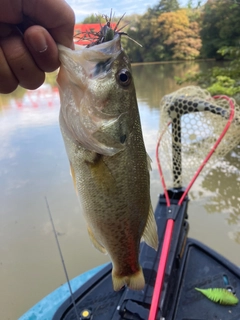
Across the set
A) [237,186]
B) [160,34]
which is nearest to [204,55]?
[160,34]

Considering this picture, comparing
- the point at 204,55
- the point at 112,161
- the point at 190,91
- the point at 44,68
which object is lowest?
the point at 204,55

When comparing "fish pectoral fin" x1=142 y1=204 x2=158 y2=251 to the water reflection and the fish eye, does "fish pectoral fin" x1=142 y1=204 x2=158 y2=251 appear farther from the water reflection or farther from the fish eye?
the water reflection

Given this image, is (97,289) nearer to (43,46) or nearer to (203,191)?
(43,46)

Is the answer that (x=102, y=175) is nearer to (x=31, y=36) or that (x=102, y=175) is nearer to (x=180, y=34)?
(x=31, y=36)

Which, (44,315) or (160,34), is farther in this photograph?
(160,34)

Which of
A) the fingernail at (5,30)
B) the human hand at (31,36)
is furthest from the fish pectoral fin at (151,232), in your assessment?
the fingernail at (5,30)

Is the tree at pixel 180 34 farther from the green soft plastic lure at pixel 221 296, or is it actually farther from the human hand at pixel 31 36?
the human hand at pixel 31 36
